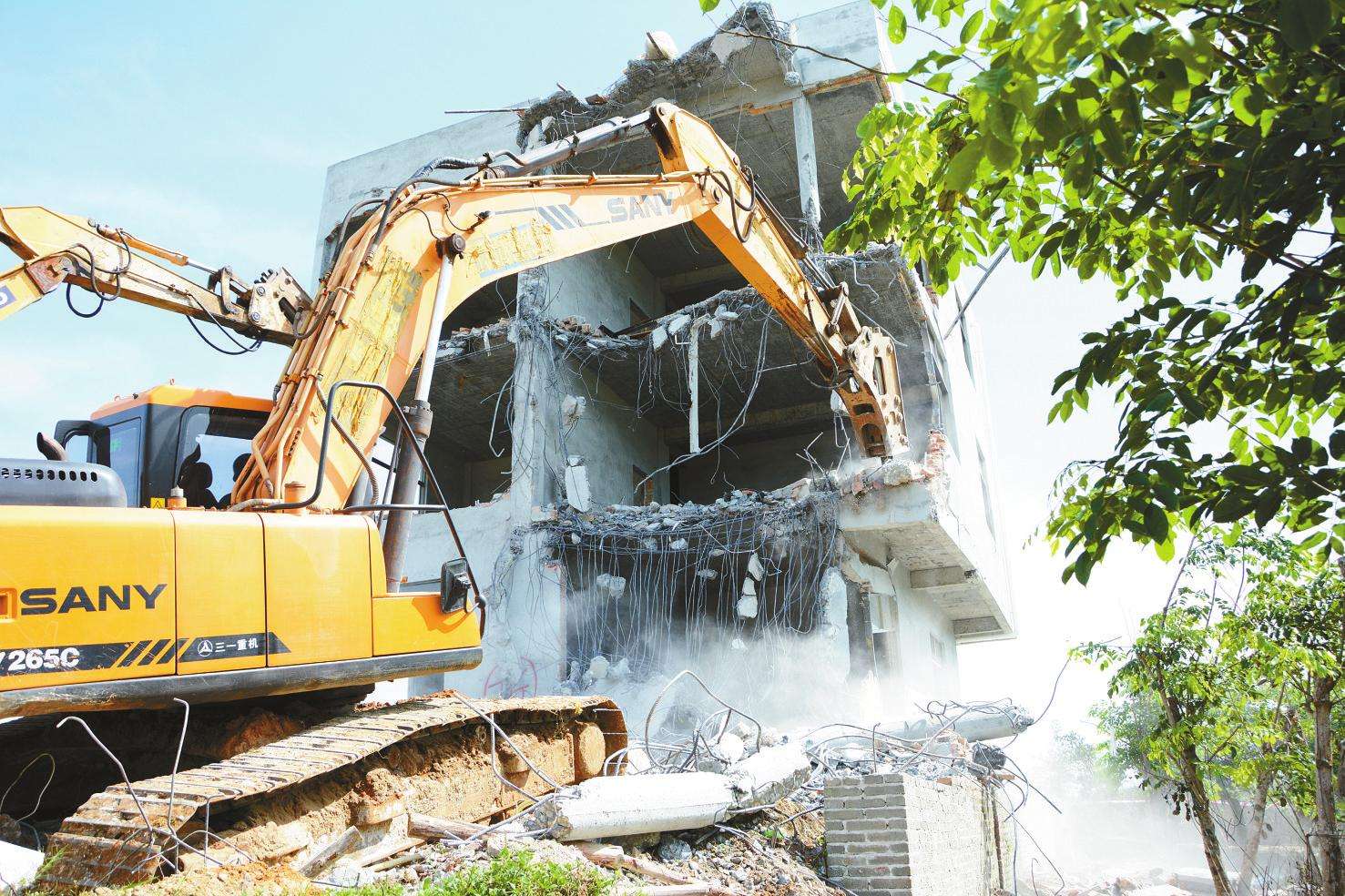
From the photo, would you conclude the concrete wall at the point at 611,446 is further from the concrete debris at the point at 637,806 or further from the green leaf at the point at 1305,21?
the green leaf at the point at 1305,21

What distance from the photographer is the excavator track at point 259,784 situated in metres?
4.02

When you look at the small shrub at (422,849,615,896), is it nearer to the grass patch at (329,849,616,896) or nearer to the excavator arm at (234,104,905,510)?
the grass patch at (329,849,616,896)

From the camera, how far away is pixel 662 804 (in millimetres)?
5898

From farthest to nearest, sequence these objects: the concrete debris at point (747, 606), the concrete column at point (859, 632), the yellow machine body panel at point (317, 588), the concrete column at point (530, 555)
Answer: the concrete column at point (530, 555) → the concrete column at point (859, 632) → the concrete debris at point (747, 606) → the yellow machine body panel at point (317, 588)

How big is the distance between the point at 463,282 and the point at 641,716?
7.36m

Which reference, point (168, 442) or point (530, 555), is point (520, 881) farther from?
point (530, 555)

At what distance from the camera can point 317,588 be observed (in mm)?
5141

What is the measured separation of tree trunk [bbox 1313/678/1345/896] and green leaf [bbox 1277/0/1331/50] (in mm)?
7398

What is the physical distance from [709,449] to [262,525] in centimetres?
1166

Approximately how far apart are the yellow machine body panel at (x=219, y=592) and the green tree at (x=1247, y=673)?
22.5ft

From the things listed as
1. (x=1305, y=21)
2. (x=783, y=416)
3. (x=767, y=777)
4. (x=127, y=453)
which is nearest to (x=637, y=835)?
(x=767, y=777)

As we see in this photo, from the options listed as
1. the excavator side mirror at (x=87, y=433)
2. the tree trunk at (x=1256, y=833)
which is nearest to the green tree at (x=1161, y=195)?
the excavator side mirror at (x=87, y=433)

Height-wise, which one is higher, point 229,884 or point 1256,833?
point 229,884

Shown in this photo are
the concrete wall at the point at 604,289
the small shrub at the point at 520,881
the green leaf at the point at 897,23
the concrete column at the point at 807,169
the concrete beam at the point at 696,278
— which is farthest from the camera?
the concrete beam at the point at 696,278
